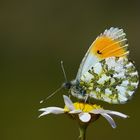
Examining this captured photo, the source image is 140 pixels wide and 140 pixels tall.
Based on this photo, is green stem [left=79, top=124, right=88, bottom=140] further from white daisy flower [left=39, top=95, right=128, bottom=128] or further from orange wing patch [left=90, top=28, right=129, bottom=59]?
orange wing patch [left=90, top=28, right=129, bottom=59]

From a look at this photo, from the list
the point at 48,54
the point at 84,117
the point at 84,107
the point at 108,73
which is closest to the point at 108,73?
the point at 108,73

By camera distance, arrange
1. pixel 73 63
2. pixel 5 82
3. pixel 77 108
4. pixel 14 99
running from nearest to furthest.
Answer: pixel 77 108 < pixel 14 99 < pixel 5 82 < pixel 73 63

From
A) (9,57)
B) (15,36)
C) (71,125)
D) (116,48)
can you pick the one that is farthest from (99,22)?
(116,48)

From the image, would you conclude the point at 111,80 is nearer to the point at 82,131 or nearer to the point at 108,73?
the point at 108,73

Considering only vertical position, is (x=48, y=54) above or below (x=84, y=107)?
below

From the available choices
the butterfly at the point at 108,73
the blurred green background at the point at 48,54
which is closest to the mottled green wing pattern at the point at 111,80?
the butterfly at the point at 108,73

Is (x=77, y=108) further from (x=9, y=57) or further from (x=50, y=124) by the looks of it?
(x=9, y=57)

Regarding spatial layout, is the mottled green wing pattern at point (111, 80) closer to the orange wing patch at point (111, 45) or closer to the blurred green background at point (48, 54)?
the orange wing patch at point (111, 45)
